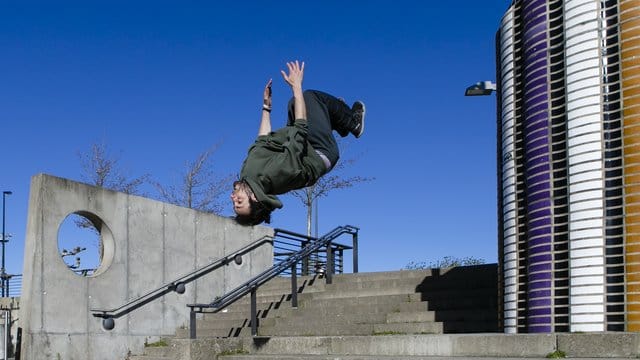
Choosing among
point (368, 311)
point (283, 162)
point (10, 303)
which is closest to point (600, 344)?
point (283, 162)

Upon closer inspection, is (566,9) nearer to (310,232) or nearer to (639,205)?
(639,205)

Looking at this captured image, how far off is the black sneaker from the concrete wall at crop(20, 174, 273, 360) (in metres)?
5.88

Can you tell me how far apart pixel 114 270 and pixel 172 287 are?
1385 millimetres

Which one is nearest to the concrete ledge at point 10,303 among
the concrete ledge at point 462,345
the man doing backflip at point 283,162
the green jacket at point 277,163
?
the concrete ledge at point 462,345

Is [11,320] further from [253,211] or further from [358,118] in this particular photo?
[253,211]

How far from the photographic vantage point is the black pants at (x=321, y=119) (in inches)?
246

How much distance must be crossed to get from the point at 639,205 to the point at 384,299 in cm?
473

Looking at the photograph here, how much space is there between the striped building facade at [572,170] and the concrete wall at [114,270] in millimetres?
6271

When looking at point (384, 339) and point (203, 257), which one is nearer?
point (384, 339)

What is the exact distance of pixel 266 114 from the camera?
6.40m

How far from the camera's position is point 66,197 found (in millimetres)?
11633

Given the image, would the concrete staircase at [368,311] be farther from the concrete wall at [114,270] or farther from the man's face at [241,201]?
the man's face at [241,201]

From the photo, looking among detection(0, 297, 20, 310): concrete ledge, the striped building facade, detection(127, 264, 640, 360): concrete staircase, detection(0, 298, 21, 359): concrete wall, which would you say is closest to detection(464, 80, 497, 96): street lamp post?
the striped building facade

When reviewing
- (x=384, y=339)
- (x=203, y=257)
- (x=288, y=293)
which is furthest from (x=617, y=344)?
(x=203, y=257)
